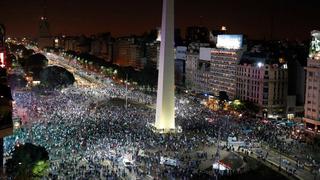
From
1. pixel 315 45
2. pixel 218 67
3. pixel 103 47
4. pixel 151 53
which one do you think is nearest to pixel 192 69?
pixel 218 67

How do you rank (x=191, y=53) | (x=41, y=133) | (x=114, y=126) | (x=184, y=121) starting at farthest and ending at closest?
(x=191, y=53) < (x=184, y=121) < (x=114, y=126) < (x=41, y=133)

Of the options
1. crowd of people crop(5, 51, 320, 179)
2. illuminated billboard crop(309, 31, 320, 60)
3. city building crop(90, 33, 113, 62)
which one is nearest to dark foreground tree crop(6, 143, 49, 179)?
crowd of people crop(5, 51, 320, 179)

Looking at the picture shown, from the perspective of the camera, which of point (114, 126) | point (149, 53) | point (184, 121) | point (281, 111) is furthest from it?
point (149, 53)

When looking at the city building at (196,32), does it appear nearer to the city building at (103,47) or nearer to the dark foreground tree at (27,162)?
the city building at (103,47)

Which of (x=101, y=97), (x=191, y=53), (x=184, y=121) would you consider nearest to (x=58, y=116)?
(x=184, y=121)

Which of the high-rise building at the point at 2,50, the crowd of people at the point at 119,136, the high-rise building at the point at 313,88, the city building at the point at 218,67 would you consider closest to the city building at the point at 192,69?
the city building at the point at 218,67

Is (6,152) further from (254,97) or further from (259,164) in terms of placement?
(254,97)
